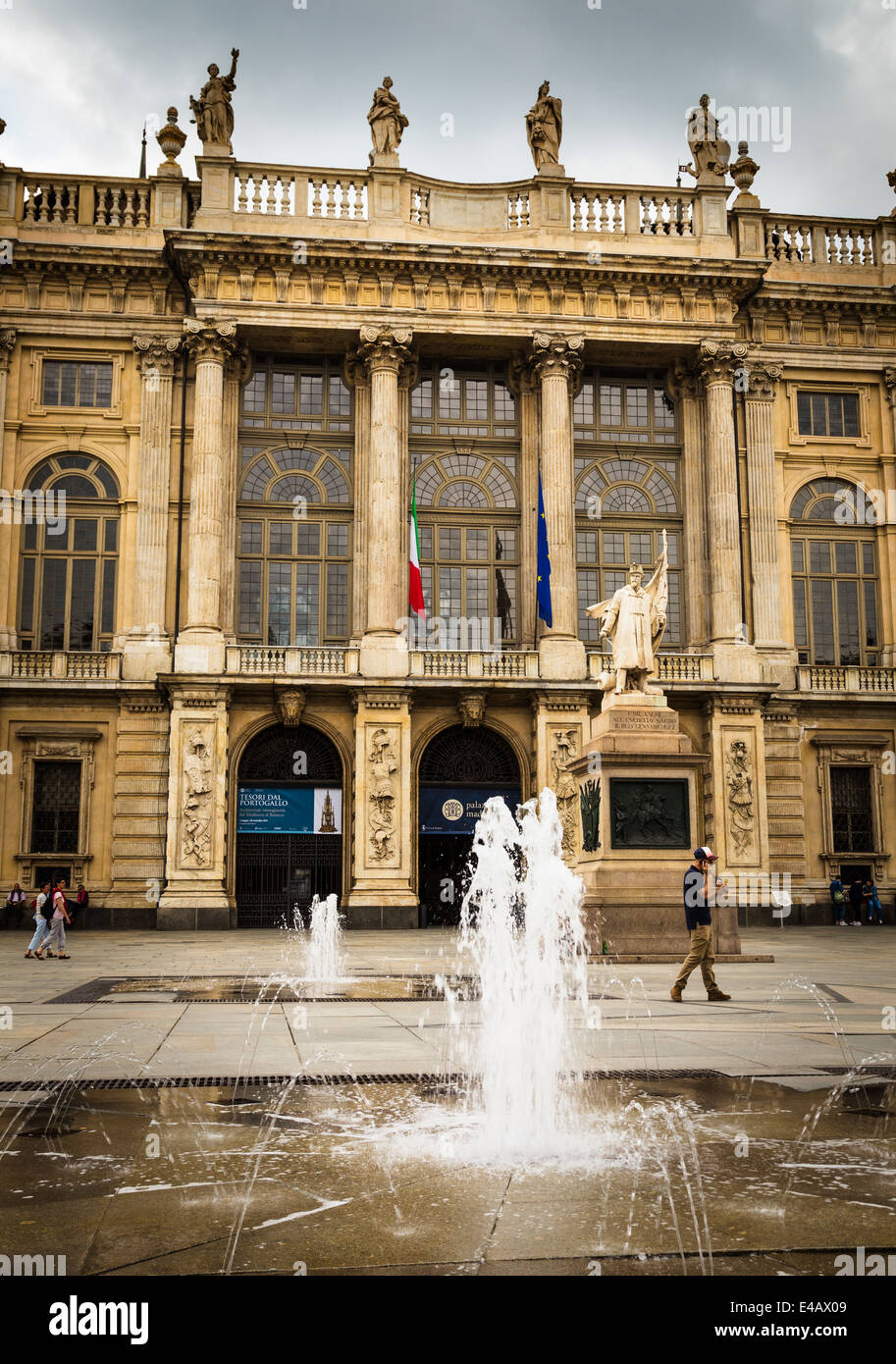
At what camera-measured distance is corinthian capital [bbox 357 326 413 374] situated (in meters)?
36.1

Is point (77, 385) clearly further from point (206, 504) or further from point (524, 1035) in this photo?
point (524, 1035)

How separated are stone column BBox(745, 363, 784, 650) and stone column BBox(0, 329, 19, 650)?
→ 2197 cm

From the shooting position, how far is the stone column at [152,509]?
35562mm

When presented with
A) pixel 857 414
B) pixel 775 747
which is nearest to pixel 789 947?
pixel 775 747

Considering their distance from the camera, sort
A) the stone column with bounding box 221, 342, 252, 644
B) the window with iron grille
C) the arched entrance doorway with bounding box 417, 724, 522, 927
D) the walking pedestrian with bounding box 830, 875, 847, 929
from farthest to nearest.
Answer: the window with iron grille < the walking pedestrian with bounding box 830, 875, 847, 929 < the stone column with bounding box 221, 342, 252, 644 < the arched entrance doorway with bounding box 417, 724, 522, 927

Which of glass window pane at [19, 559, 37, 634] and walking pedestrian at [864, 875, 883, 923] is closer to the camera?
glass window pane at [19, 559, 37, 634]

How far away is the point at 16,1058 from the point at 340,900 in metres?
25.0

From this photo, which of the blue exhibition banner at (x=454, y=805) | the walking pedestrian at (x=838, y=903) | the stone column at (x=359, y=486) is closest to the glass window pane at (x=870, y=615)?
the walking pedestrian at (x=838, y=903)

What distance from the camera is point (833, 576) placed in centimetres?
3925

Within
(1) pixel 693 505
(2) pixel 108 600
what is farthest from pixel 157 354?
(1) pixel 693 505

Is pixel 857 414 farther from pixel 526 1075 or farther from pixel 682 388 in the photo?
pixel 526 1075

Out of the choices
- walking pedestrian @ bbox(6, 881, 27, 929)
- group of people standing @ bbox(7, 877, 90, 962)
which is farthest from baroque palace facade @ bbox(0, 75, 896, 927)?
group of people standing @ bbox(7, 877, 90, 962)

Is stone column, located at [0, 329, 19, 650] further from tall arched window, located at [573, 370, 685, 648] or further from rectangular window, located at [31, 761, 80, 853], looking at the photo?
tall arched window, located at [573, 370, 685, 648]

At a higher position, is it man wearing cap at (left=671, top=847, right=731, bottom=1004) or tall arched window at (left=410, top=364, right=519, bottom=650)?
tall arched window at (left=410, top=364, right=519, bottom=650)
